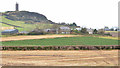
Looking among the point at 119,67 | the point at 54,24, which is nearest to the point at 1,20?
the point at 54,24

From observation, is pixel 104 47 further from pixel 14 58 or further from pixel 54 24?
pixel 54 24

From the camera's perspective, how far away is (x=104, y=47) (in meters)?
20.7

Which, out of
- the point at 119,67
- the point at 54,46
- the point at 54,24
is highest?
the point at 54,24

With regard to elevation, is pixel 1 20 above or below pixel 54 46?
above

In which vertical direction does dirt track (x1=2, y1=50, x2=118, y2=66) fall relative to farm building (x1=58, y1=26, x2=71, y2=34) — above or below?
below

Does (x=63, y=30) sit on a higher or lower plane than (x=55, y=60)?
higher

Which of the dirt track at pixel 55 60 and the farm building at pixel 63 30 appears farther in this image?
the farm building at pixel 63 30

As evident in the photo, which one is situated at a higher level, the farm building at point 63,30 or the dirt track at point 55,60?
the farm building at point 63,30

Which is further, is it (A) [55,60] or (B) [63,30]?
(B) [63,30]

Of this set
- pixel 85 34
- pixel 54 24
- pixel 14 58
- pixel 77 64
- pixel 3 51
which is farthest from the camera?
pixel 54 24

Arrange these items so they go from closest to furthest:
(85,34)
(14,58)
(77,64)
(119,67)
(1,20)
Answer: (119,67) < (77,64) < (14,58) < (85,34) < (1,20)

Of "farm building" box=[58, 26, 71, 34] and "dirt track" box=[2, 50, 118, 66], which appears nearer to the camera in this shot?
"dirt track" box=[2, 50, 118, 66]

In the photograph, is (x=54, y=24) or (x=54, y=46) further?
(x=54, y=24)

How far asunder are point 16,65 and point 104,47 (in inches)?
495
